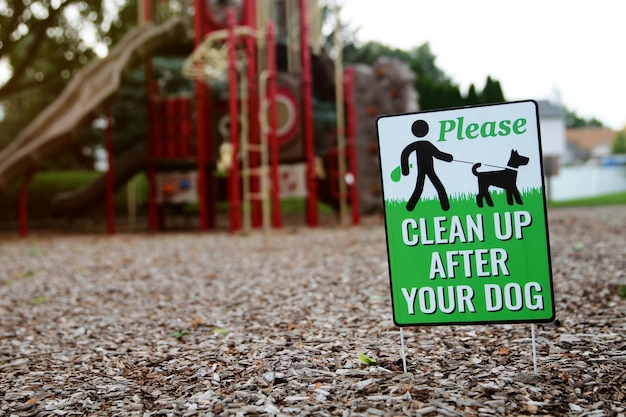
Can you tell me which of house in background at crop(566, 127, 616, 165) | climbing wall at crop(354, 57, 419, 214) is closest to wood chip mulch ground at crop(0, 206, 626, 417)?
climbing wall at crop(354, 57, 419, 214)

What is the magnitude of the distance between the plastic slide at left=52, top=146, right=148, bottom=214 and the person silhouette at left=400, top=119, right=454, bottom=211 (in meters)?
12.3

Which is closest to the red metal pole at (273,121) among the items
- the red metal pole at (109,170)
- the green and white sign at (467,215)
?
the red metal pole at (109,170)

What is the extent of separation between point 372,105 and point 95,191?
713 cm

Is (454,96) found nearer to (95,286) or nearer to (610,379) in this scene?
(95,286)

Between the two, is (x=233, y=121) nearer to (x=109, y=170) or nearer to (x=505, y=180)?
(x=109, y=170)

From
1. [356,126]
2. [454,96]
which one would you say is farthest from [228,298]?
[356,126]

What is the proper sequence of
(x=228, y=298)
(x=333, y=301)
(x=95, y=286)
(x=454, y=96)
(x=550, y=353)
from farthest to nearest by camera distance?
(x=454, y=96) → (x=95, y=286) → (x=228, y=298) → (x=333, y=301) → (x=550, y=353)

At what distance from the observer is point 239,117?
1280 centimetres

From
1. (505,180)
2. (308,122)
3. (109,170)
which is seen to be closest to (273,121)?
(308,122)

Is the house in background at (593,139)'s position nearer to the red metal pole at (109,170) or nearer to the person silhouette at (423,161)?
the red metal pole at (109,170)

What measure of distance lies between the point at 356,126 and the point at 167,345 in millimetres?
10241

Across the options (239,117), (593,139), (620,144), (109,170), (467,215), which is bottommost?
(467,215)

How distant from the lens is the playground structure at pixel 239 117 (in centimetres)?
1148

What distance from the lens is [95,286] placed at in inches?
225
